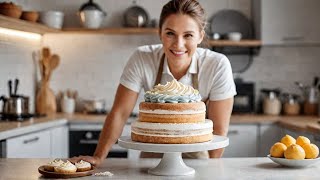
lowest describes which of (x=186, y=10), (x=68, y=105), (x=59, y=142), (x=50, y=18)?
(x=59, y=142)

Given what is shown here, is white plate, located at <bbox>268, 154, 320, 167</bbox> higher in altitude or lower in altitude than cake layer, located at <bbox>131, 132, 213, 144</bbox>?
lower

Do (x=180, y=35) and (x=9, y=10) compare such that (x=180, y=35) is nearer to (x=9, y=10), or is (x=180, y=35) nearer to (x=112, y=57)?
Answer: (x=9, y=10)

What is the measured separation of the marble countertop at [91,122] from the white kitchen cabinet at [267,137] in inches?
1.7

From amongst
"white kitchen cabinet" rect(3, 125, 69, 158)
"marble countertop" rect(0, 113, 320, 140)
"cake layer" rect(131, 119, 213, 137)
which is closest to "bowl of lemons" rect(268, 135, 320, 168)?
"cake layer" rect(131, 119, 213, 137)

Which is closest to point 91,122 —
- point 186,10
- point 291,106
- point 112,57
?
point 112,57

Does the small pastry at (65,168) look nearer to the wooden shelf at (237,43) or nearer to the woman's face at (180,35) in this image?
the woman's face at (180,35)

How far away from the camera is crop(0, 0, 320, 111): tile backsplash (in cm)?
493

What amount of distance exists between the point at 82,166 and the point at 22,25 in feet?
7.72

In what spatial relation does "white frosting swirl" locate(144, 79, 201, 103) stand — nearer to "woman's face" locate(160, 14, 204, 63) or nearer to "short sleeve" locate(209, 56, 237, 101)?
"woman's face" locate(160, 14, 204, 63)

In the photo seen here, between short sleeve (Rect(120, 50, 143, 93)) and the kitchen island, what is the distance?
0.40 meters

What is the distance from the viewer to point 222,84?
94.8 inches

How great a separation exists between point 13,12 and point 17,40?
2.08 ft

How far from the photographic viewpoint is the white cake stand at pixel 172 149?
5.91 ft

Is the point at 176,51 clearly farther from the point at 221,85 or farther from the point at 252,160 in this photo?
the point at 252,160
